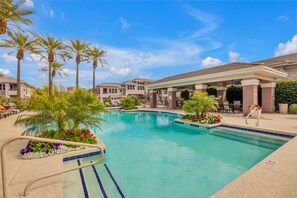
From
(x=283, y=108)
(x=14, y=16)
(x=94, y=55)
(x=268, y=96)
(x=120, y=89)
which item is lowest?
(x=283, y=108)

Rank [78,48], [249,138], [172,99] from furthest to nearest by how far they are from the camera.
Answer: [78,48] < [172,99] < [249,138]

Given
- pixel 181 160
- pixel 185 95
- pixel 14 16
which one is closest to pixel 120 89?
pixel 185 95

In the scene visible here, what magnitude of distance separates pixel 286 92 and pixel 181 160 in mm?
15909

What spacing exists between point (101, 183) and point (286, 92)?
61.6ft

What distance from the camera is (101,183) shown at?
4047 mm

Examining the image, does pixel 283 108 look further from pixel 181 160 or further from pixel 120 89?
pixel 120 89

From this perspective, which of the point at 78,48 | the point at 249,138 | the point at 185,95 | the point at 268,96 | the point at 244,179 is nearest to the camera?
the point at 244,179

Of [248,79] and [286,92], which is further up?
[248,79]

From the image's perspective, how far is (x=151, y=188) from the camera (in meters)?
3.97

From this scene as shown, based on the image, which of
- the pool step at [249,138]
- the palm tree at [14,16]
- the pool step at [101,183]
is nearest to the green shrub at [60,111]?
the pool step at [101,183]

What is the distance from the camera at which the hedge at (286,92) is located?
15.0m

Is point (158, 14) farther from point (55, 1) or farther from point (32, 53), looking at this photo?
point (32, 53)

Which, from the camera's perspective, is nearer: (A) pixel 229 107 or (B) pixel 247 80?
(B) pixel 247 80

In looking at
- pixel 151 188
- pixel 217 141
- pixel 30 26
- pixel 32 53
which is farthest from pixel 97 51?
pixel 151 188
